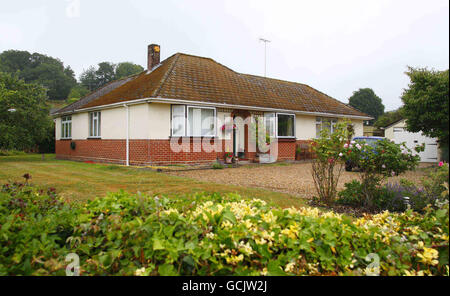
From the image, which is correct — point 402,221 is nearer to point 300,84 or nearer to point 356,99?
point 300,84

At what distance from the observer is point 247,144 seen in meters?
17.8

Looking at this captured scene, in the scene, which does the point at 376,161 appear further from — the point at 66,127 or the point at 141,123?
the point at 66,127

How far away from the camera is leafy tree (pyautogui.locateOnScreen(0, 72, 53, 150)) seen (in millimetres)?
20828

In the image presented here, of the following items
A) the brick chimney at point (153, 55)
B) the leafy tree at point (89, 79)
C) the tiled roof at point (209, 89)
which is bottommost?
the tiled roof at point (209, 89)

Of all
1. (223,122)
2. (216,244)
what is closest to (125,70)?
(223,122)

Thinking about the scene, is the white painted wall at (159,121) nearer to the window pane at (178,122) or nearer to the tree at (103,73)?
the window pane at (178,122)

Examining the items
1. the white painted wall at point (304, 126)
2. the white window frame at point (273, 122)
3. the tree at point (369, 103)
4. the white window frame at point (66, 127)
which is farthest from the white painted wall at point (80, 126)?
the tree at point (369, 103)

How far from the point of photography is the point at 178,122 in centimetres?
1498

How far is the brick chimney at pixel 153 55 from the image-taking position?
19.5m

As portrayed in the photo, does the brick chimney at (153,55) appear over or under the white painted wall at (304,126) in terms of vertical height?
over

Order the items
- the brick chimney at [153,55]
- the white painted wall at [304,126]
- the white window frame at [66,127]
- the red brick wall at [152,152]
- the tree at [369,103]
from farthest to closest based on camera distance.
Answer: the tree at [369,103]
the white window frame at [66,127]
the white painted wall at [304,126]
the brick chimney at [153,55]
the red brick wall at [152,152]

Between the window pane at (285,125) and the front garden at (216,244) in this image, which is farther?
the window pane at (285,125)
